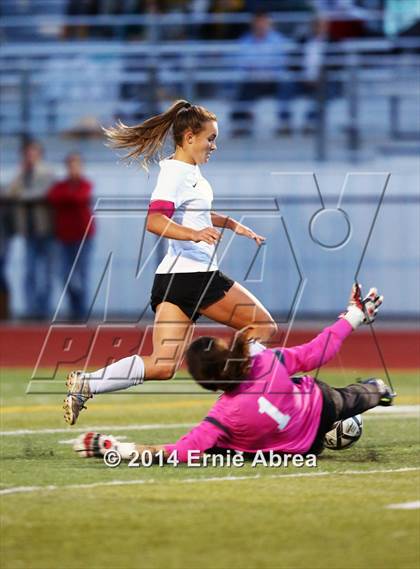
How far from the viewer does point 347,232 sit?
16.1 m

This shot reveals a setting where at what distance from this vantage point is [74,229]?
53.4ft

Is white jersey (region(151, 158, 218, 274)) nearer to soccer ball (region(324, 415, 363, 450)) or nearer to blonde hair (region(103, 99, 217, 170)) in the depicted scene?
blonde hair (region(103, 99, 217, 170))

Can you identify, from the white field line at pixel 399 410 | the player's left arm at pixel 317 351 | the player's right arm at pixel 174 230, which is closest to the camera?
the player's left arm at pixel 317 351

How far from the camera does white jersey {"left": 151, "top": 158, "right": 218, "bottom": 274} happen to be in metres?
7.09

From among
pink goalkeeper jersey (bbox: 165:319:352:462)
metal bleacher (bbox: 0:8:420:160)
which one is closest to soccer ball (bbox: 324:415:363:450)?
pink goalkeeper jersey (bbox: 165:319:352:462)

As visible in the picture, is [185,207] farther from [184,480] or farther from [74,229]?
[74,229]

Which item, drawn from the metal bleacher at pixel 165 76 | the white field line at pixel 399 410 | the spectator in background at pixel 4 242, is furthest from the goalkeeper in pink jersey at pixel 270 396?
the metal bleacher at pixel 165 76

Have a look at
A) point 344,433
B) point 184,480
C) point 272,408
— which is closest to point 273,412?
point 272,408

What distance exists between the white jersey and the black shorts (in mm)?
39

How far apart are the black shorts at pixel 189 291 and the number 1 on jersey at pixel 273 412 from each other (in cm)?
103

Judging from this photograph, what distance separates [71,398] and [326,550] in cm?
237

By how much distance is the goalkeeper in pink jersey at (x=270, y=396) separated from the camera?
20.4 ft

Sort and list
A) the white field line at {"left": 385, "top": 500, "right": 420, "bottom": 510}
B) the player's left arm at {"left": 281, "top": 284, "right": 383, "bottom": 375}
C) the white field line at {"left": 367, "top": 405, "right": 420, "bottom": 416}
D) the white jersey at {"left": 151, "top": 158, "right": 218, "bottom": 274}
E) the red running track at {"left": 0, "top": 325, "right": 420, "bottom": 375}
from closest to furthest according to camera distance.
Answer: the white field line at {"left": 385, "top": 500, "right": 420, "bottom": 510}, the player's left arm at {"left": 281, "top": 284, "right": 383, "bottom": 375}, the white jersey at {"left": 151, "top": 158, "right": 218, "bottom": 274}, the white field line at {"left": 367, "top": 405, "right": 420, "bottom": 416}, the red running track at {"left": 0, "top": 325, "right": 420, "bottom": 375}

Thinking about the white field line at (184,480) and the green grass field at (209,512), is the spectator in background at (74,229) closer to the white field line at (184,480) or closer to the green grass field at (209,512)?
the green grass field at (209,512)
